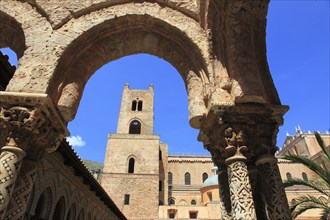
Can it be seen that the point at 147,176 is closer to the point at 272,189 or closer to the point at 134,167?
the point at 134,167

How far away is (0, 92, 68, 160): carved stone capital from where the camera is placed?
279 cm

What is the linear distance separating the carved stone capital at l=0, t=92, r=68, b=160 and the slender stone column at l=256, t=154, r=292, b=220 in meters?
2.48

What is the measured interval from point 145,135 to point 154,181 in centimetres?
486

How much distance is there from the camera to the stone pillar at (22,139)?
260 centimetres

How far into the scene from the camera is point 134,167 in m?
24.9

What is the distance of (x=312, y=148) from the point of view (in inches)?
1491

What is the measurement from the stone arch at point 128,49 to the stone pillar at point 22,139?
31 centimetres

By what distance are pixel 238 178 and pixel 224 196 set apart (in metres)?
0.54

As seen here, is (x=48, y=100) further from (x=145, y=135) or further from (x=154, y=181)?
(x=145, y=135)

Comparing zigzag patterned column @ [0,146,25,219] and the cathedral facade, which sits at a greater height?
the cathedral facade

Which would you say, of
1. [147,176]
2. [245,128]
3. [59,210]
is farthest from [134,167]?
[245,128]

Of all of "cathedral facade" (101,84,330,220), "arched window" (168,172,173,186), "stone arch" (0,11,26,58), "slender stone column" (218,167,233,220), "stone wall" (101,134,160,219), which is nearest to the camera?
"slender stone column" (218,167,233,220)

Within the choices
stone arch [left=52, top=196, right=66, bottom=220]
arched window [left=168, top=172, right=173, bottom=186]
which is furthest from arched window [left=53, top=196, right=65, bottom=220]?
arched window [left=168, top=172, right=173, bottom=186]

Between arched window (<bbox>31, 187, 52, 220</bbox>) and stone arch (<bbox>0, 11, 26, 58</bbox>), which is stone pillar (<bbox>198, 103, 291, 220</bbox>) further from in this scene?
arched window (<bbox>31, 187, 52, 220</bbox>)
